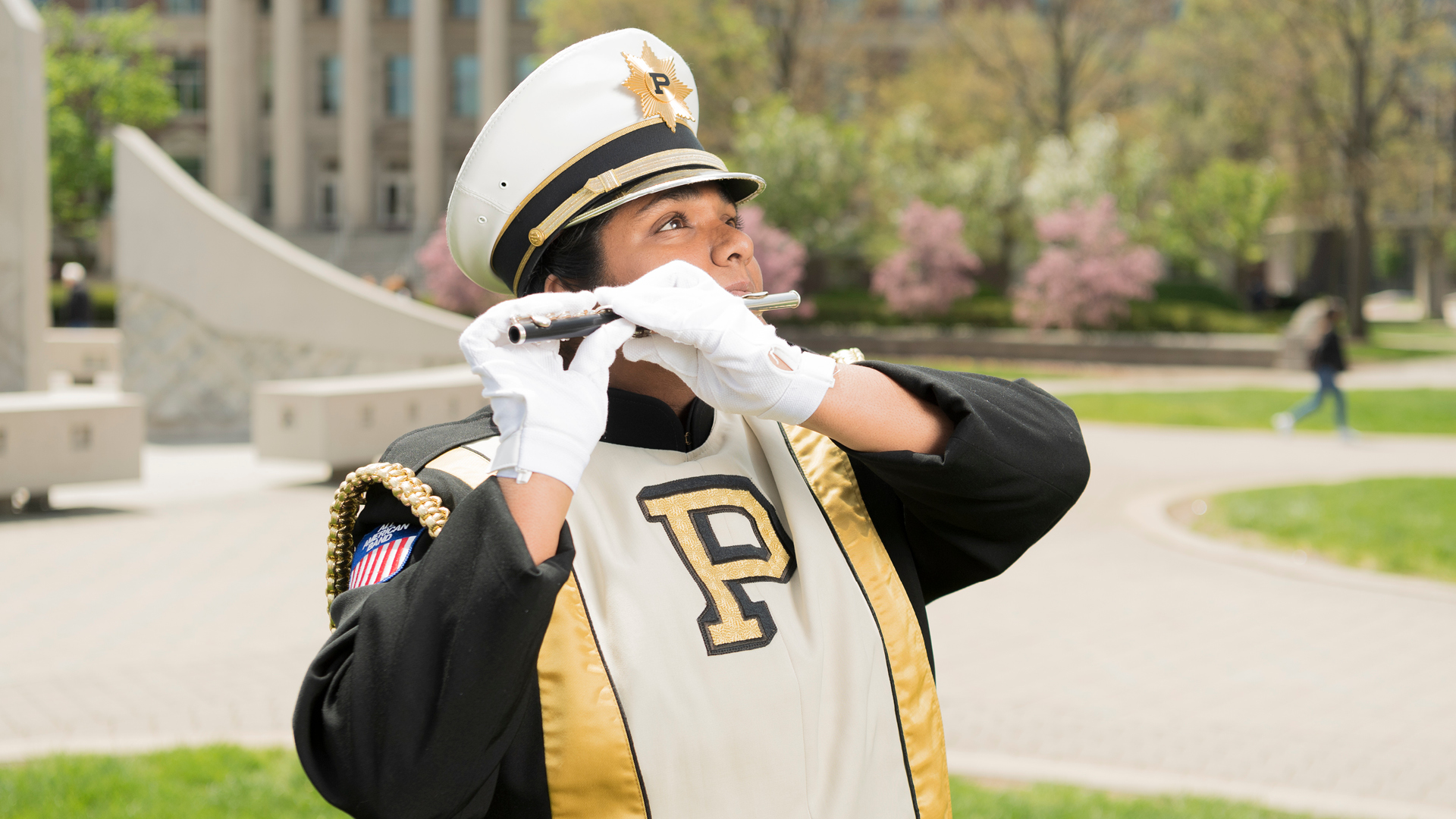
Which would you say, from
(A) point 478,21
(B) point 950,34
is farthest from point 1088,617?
(A) point 478,21

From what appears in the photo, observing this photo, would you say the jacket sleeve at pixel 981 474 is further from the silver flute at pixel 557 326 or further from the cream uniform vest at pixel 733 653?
the silver flute at pixel 557 326

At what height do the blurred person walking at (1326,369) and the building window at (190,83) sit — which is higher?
the building window at (190,83)

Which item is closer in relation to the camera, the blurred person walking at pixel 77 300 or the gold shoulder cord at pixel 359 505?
the gold shoulder cord at pixel 359 505

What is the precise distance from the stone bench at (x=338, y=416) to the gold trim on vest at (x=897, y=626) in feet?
33.6

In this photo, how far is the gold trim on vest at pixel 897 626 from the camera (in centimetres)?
180

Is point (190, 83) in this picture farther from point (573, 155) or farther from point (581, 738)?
point (581, 738)

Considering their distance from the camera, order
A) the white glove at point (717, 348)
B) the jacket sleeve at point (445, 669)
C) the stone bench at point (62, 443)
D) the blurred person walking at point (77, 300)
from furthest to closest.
A: the blurred person walking at point (77, 300)
the stone bench at point (62, 443)
the white glove at point (717, 348)
the jacket sleeve at point (445, 669)

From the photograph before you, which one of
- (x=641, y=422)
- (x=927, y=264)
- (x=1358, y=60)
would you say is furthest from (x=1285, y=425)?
(x=1358, y=60)

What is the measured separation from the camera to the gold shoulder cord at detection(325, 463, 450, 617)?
5.27 feet

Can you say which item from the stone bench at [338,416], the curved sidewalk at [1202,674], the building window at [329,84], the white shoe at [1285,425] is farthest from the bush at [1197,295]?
the building window at [329,84]

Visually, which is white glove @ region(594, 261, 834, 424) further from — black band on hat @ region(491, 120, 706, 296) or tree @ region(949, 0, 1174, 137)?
tree @ region(949, 0, 1174, 137)

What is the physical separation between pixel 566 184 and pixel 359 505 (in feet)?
1.73

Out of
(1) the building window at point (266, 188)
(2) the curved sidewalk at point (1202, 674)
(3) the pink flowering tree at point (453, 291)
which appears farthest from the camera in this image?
(1) the building window at point (266, 188)

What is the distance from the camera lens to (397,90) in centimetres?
5125
